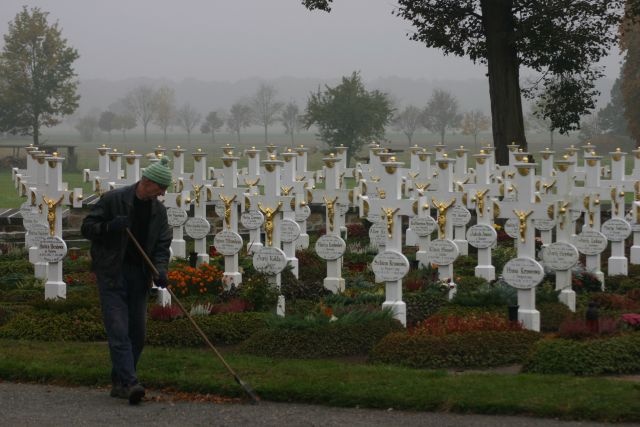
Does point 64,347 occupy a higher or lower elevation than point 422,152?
lower

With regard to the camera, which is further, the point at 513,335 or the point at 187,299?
the point at 187,299

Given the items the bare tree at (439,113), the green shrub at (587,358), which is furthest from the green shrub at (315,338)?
the bare tree at (439,113)

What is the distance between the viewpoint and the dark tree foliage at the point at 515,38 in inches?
1114

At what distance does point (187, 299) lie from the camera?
1533 centimetres

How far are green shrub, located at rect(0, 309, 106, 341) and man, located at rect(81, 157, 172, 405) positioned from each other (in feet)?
9.63

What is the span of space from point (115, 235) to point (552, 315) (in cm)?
574

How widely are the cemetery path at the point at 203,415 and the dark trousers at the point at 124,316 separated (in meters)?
0.27

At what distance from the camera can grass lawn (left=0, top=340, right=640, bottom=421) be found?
9.90 metres

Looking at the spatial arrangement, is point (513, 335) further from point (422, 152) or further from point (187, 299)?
point (422, 152)

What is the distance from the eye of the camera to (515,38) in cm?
2808

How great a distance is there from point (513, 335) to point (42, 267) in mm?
8641

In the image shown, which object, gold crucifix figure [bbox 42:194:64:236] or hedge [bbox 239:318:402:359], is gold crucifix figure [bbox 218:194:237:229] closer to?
gold crucifix figure [bbox 42:194:64:236]

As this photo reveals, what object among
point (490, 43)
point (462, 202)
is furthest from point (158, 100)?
point (462, 202)

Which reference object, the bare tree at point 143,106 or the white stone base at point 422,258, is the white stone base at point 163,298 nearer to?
the white stone base at point 422,258
